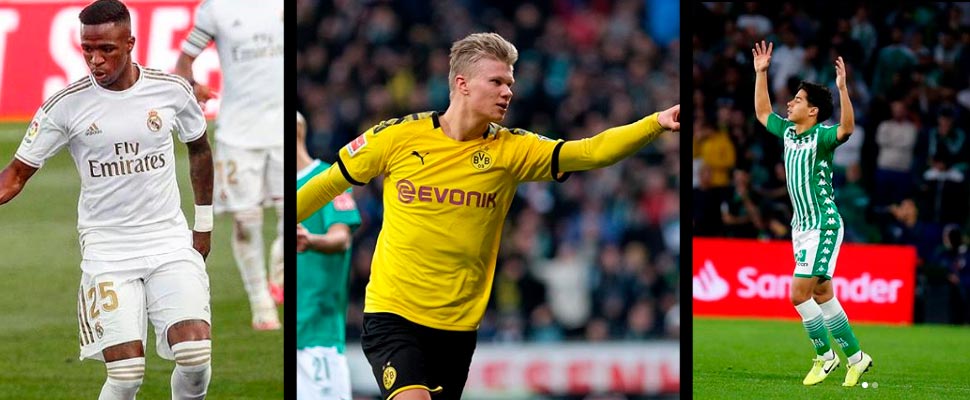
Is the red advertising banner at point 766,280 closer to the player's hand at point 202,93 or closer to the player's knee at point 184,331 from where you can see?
the player's hand at point 202,93

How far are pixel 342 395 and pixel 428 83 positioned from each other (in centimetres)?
211

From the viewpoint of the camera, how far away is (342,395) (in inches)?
326

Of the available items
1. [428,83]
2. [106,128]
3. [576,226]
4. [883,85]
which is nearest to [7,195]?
[106,128]

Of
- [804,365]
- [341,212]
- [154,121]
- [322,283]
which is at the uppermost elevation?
[154,121]

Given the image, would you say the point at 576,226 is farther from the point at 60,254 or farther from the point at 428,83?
the point at 60,254

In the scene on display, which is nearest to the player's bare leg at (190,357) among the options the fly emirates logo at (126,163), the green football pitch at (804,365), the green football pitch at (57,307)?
the green football pitch at (57,307)

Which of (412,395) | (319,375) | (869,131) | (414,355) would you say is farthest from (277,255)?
(869,131)

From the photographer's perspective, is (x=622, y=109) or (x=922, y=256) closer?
(x=622, y=109)

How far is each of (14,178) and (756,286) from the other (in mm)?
6598

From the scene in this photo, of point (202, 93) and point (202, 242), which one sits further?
point (202, 93)

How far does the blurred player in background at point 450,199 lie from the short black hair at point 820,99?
108 centimetres

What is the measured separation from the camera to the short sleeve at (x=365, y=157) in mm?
6805

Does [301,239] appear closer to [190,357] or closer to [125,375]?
[190,357]

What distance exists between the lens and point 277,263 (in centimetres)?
902
